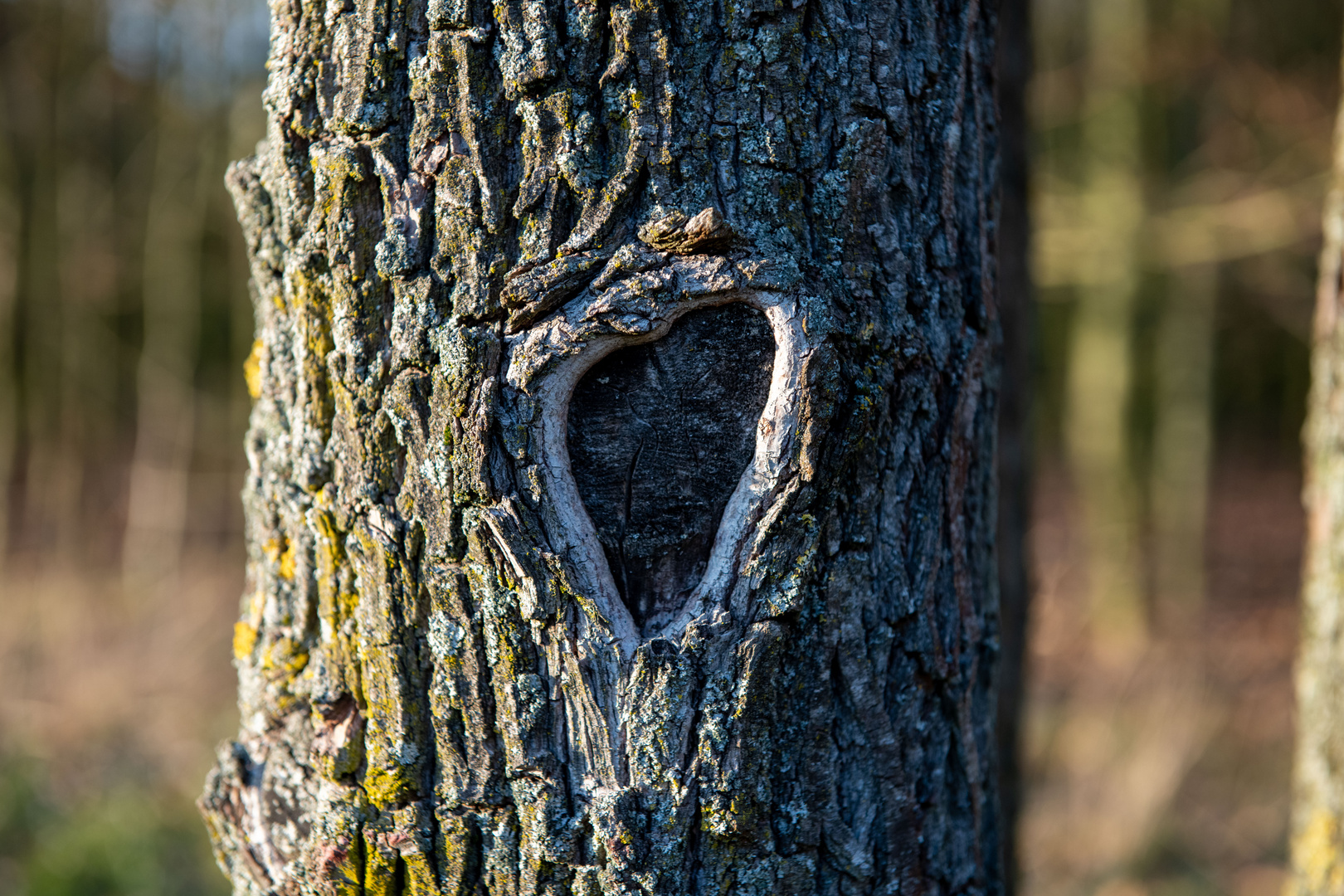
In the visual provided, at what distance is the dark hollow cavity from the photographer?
3.49 ft

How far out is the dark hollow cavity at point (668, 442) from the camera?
3.49ft

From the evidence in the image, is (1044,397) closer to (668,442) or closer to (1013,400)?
(1013,400)

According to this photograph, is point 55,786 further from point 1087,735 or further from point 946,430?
point 1087,735

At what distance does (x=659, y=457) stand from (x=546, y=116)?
1.37 feet

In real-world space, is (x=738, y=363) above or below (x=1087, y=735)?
above

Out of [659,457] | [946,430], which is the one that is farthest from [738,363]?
[946,430]

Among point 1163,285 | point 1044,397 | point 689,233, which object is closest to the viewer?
point 689,233

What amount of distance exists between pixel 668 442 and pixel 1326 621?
1777 millimetres

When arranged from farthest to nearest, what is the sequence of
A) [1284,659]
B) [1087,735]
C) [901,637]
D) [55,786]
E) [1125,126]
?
[1284,659]
[1125,126]
[1087,735]
[55,786]
[901,637]

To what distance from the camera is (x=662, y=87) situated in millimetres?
1018

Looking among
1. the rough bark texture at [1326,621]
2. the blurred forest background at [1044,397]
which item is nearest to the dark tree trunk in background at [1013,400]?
the rough bark texture at [1326,621]

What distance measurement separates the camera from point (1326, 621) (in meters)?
2.00

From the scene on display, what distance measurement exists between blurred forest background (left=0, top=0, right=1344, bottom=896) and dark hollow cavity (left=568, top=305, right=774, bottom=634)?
363cm

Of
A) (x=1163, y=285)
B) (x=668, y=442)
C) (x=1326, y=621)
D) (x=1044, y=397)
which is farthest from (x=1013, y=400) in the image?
(x=1044, y=397)
